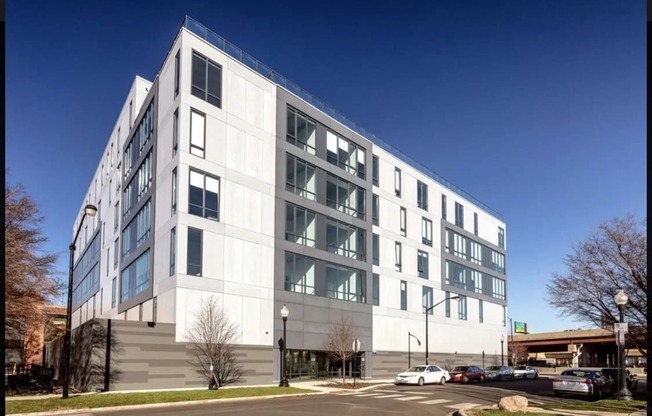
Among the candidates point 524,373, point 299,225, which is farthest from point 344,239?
point 524,373

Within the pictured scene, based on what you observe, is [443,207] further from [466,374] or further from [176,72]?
[176,72]

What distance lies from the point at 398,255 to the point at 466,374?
13830mm

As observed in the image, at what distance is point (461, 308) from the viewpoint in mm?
64875

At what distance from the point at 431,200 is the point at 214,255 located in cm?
3189

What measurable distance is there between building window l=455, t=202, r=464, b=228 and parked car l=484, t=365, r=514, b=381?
18.6m

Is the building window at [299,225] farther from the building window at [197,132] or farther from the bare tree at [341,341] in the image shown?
the building window at [197,132]

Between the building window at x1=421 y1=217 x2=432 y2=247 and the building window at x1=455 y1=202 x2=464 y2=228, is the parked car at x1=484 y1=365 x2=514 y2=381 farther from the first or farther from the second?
the building window at x1=455 y1=202 x2=464 y2=228

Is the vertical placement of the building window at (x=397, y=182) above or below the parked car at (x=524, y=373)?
above

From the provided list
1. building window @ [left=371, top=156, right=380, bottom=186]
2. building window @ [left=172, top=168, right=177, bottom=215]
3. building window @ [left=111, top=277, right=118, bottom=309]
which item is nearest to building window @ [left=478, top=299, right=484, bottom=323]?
building window @ [left=371, top=156, right=380, bottom=186]

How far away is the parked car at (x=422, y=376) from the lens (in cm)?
3778

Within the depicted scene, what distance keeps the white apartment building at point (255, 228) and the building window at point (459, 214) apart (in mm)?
5442

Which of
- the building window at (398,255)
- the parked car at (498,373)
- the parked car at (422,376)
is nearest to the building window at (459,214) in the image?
the building window at (398,255)

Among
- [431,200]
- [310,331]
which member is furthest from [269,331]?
[431,200]

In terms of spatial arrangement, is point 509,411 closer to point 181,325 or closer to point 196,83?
point 181,325
